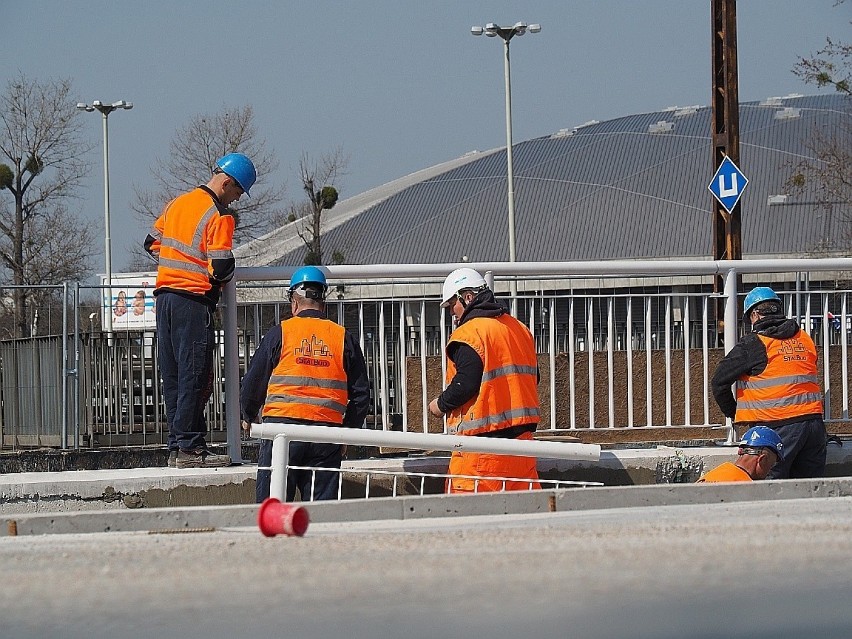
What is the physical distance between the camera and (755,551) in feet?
16.1

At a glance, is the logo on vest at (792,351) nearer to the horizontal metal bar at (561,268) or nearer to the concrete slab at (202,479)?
the horizontal metal bar at (561,268)

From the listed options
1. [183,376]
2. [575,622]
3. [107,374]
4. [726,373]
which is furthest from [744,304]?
[575,622]

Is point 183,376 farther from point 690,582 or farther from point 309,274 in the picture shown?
point 690,582

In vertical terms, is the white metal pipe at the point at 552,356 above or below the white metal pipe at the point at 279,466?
above

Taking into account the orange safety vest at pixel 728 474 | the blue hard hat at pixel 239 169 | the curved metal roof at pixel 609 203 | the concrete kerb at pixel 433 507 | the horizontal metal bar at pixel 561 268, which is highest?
the curved metal roof at pixel 609 203

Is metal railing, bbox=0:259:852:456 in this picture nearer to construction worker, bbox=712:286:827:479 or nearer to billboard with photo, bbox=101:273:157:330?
billboard with photo, bbox=101:273:157:330

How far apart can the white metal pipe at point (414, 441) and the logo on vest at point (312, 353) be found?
66 cm

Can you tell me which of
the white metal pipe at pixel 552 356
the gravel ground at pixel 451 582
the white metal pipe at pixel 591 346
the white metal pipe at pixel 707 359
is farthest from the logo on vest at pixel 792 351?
the gravel ground at pixel 451 582

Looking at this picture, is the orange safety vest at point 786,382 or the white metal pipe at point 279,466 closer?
the white metal pipe at point 279,466

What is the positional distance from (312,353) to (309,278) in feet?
1.53

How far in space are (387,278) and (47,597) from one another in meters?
4.42

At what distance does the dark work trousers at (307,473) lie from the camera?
744 centimetres

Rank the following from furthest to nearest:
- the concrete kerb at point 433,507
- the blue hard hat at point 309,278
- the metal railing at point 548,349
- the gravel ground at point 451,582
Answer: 1. the metal railing at point 548,349
2. the blue hard hat at point 309,278
3. the concrete kerb at point 433,507
4. the gravel ground at point 451,582

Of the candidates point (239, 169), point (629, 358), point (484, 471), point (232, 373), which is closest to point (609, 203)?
point (629, 358)
